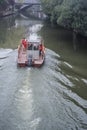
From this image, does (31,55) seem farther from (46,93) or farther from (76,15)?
(76,15)

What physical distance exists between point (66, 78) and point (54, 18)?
1328 inches

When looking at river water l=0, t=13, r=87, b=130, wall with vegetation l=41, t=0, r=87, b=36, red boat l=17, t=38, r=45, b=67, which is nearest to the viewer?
river water l=0, t=13, r=87, b=130

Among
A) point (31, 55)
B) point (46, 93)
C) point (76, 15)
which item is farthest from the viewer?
point (76, 15)

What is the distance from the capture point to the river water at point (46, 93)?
749 inches

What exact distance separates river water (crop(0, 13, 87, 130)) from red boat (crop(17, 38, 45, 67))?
535 millimetres

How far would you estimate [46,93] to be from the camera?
75.9 ft

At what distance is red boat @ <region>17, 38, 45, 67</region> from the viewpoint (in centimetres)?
2912

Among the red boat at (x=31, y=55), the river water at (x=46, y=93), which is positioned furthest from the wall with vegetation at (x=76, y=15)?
the red boat at (x=31, y=55)

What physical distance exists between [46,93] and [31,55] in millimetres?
7702

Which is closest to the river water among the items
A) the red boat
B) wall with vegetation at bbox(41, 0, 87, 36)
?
the red boat

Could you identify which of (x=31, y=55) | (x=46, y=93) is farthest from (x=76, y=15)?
(x=46, y=93)

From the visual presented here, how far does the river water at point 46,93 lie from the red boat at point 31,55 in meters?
0.53

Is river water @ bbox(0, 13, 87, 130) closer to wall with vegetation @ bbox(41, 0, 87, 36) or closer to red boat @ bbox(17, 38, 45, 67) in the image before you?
red boat @ bbox(17, 38, 45, 67)

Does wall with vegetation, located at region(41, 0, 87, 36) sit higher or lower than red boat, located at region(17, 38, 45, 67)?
higher
